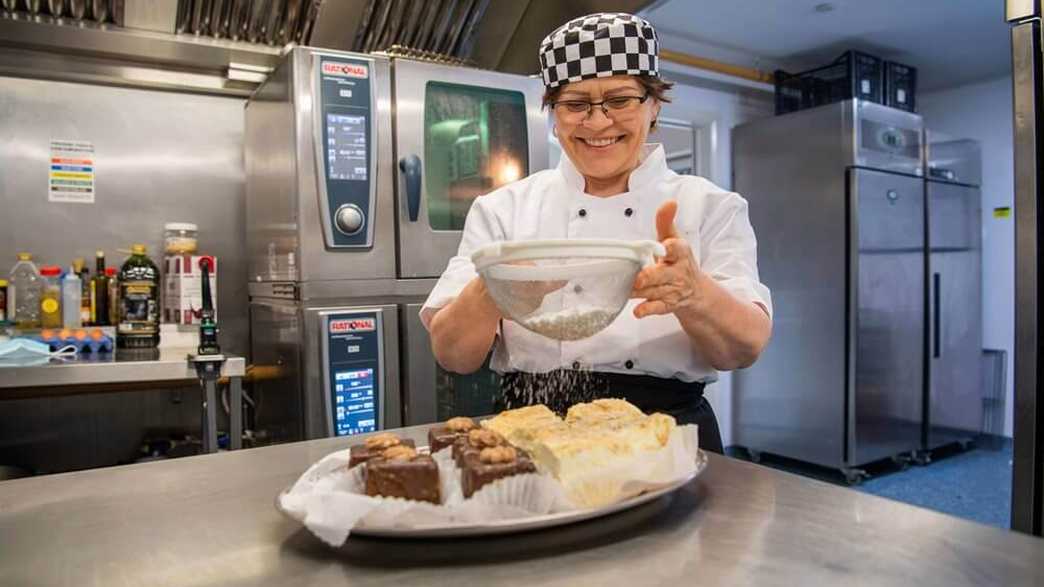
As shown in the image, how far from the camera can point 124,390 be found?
2502 millimetres

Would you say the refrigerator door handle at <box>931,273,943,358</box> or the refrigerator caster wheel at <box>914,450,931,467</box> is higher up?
the refrigerator door handle at <box>931,273,943,358</box>

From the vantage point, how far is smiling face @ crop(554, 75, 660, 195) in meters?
1.26

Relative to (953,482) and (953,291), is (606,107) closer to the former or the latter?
(953,482)

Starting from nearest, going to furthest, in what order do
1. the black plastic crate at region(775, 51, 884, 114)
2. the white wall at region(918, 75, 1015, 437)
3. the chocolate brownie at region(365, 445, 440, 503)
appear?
the chocolate brownie at region(365, 445, 440, 503)
the black plastic crate at region(775, 51, 884, 114)
the white wall at region(918, 75, 1015, 437)

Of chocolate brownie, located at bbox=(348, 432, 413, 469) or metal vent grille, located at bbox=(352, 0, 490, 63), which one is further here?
metal vent grille, located at bbox=(352, 0, 490, 63)

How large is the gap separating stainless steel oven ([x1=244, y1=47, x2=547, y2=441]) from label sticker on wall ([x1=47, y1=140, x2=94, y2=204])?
0.60 meters

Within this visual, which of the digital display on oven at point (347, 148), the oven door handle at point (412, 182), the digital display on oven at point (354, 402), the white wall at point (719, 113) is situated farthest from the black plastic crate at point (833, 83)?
the digital display on oven at point (354, 402)

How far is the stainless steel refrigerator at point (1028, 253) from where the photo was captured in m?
1.47

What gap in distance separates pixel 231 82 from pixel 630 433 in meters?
2.39

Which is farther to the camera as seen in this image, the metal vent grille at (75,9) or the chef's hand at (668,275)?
the metal vent grille at (75,9)

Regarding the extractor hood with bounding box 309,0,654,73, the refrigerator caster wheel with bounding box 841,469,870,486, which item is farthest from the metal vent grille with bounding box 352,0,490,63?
the refrigerator caster wheel with bounding box 841,469,870,486

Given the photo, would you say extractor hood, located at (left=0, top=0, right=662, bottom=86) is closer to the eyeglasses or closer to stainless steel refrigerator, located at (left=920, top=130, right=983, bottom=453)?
the eyeglasses

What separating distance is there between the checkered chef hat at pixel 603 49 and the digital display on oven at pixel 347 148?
101cm

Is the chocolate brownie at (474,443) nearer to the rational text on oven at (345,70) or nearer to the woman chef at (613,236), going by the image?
the woman chef at (613,236)
